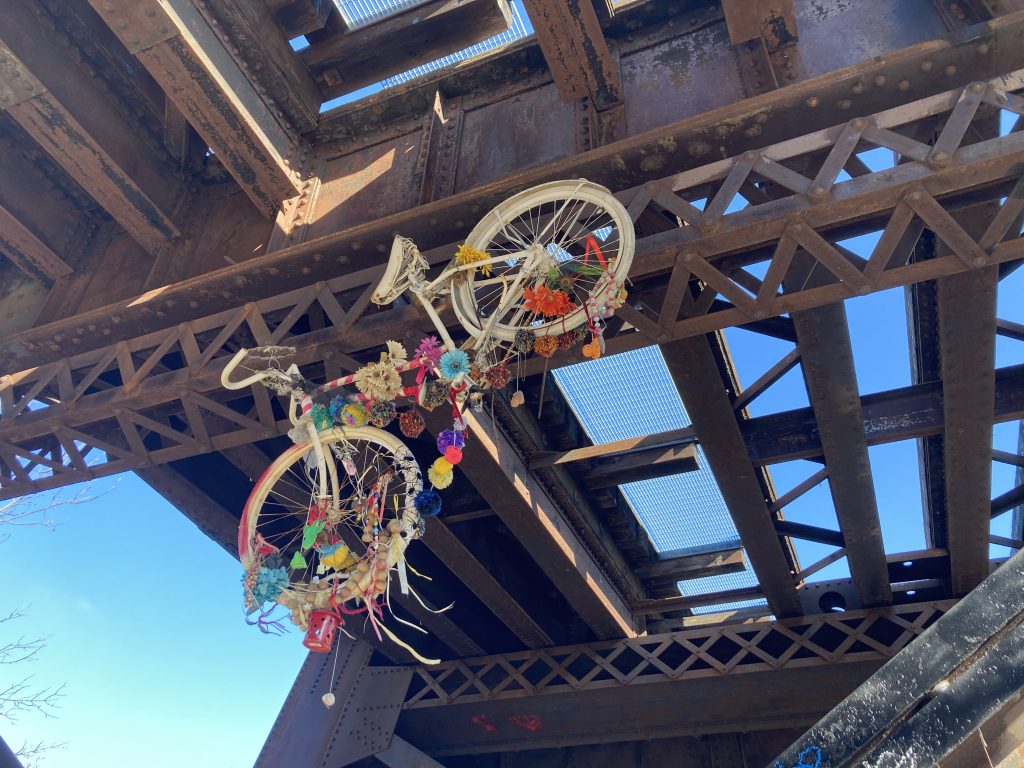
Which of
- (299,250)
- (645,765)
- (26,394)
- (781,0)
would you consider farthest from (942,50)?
(645,765)

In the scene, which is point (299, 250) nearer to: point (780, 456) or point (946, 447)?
point (780, 456)

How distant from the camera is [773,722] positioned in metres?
8.98

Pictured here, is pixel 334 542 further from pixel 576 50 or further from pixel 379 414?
pixel 576 50

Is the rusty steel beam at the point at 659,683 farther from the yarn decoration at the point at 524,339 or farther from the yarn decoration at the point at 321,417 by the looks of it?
the yarn decoration at the point at 321,417

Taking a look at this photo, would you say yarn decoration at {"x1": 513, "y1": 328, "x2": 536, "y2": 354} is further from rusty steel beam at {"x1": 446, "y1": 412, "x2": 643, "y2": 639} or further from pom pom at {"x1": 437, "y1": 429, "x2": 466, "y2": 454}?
rusty steel beam at {"x1": 446, "y1": 412, "x2": 643, "y2": 639}

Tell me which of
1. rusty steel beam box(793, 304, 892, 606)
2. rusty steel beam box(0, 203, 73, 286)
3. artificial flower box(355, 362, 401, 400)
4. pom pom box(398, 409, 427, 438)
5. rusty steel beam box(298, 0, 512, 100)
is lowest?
pom pom box(398, 409, 427, 438)

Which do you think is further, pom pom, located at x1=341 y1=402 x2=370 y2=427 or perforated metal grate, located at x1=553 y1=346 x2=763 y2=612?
perforated metal grate, located at x1=553 y1=346 x2=763 y2=612

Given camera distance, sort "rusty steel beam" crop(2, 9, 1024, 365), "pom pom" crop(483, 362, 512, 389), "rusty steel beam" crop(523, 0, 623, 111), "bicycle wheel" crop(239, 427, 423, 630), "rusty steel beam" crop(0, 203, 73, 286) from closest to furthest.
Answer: "bicycle wheel" crop(239, 427, 423, 630) → "pom pom" crop(483, 362, 512, 389) → "rusty steel beam" crop(2, 9, 1024, 365) → "rusty steel beam" crop(523, 0, 623, 111) → "rusty steel beam" crop(0, 203, 73, 286)

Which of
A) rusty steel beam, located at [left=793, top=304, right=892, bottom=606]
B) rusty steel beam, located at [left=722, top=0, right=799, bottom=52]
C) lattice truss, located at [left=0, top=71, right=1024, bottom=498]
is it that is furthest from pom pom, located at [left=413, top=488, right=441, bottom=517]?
rusty steel beam, located at [left=722, top=0, right=799, bottom=52]

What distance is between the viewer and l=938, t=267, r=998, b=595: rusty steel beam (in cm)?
523

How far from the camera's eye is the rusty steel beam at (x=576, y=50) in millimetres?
5664

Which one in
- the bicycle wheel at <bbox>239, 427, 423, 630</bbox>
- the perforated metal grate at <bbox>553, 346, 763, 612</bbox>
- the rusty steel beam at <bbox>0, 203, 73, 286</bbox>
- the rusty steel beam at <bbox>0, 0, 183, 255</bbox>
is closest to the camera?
the bicycle wheel at <bbox>239, 427, 423, 630</bbox>

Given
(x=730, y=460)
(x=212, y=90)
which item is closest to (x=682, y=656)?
(x=730, y=460)

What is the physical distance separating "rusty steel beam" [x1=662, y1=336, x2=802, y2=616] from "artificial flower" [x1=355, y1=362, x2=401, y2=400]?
2.45 meters
